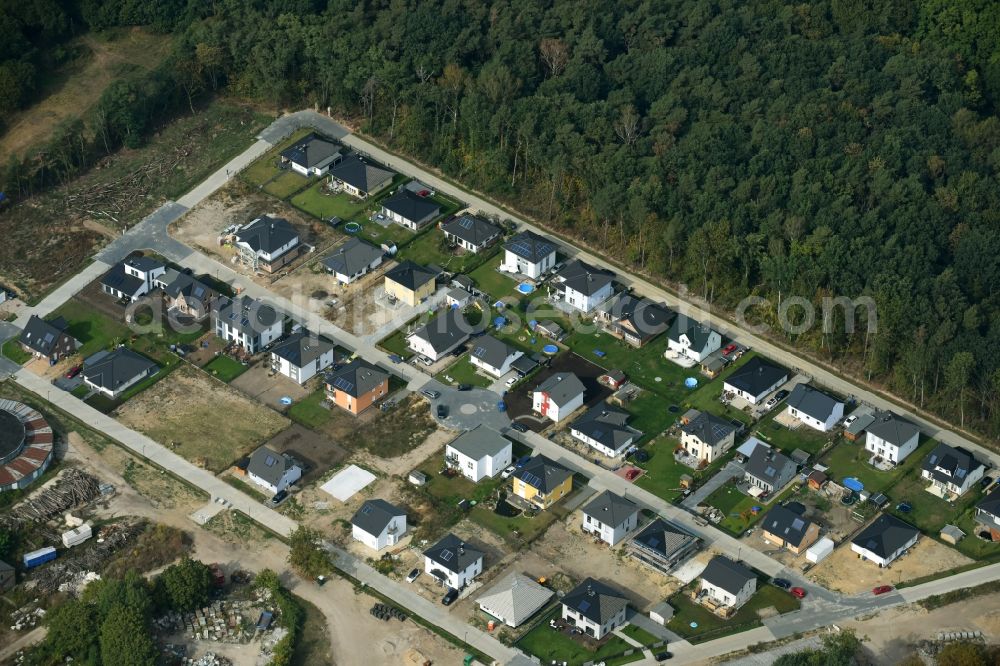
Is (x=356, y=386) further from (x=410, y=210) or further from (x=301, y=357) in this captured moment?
(x=410, y=210)

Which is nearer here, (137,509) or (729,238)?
(137,509)

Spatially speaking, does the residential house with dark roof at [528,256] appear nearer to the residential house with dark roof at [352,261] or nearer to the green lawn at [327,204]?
the residential house with dark roof at [352,261]

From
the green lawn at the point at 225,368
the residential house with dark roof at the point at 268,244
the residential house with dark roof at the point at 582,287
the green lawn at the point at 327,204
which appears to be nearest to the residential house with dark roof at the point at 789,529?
the residential house with dark roof at the point at 582,287

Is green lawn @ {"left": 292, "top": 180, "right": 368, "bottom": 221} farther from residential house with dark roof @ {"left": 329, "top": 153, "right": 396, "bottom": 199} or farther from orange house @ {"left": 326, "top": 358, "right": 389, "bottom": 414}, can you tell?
orange house @ {"left": 326, "top": 358, "right": 389, "bottom": 414}

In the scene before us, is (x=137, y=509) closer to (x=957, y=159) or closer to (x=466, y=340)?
(x=466, y=340)

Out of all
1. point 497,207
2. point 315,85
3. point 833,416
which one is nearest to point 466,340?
point 497,207
